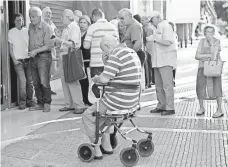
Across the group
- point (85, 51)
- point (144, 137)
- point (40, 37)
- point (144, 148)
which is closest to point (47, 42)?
point (40, 37)

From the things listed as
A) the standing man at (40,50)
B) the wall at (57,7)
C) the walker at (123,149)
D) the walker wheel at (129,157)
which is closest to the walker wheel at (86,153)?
the walker at (123,149)

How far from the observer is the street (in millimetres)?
5855

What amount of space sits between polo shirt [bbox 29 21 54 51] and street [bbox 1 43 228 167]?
1.25 m

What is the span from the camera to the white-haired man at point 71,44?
348 inches

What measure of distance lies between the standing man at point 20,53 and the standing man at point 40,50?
27 centimetres

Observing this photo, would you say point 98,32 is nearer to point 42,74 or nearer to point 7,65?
point 42,74

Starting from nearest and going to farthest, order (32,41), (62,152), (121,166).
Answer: (121,166), (62,152), (32,41)

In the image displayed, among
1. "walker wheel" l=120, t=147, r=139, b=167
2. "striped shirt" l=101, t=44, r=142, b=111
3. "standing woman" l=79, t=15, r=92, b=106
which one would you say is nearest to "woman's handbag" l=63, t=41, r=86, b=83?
"standing woman" l=79, t=15, r=92, b=106

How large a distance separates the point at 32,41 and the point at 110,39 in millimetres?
3550

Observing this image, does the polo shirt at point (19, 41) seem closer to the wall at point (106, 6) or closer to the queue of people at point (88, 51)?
the queue of people at point (88, 51)

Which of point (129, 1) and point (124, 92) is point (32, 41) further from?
point (129, 1)

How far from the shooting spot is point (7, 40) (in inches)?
368

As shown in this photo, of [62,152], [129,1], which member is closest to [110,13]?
[129,1]

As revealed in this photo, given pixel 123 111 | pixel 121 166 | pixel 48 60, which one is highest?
→ pixel 48 60
